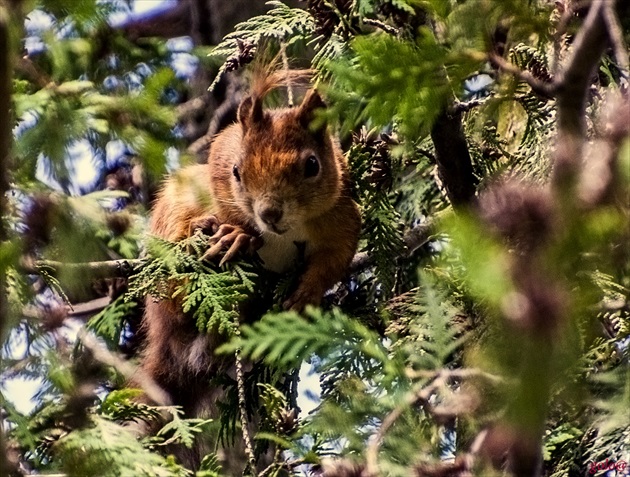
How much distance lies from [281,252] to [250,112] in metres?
0.42

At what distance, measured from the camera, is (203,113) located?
4.02m

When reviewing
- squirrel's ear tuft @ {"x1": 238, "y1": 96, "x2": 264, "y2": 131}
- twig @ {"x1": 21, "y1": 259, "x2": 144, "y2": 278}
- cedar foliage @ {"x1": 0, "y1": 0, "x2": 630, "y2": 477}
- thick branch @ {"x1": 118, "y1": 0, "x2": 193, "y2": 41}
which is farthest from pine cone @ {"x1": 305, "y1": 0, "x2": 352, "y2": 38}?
A: thick branch @ {"x1": 118, "y1": 0, "x2": 193, "y2": 41}

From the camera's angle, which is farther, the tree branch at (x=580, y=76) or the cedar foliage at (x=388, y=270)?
the tree branch at (x=580, y=76)

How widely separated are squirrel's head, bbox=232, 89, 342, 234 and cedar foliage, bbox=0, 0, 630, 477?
117 mm

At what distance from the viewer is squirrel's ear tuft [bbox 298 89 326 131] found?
2701 millimetres

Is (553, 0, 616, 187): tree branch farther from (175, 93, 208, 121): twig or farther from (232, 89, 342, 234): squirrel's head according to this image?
(175, 93, 208, 121): twig

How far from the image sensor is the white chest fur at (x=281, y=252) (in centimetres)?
275

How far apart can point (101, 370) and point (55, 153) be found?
0.82 meters

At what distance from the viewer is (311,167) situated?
2.71m

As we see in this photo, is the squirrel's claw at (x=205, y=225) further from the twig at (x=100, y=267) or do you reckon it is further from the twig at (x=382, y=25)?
the twig at (x=382, y=25)

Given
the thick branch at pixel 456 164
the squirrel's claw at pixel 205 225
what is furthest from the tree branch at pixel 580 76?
the squirrel's claw at pixel 205 225

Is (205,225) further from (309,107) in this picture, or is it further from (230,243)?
(309,107)

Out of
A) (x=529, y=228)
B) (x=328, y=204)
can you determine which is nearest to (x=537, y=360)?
(x=529, y=228)

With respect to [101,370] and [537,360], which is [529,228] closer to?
[537,360]
